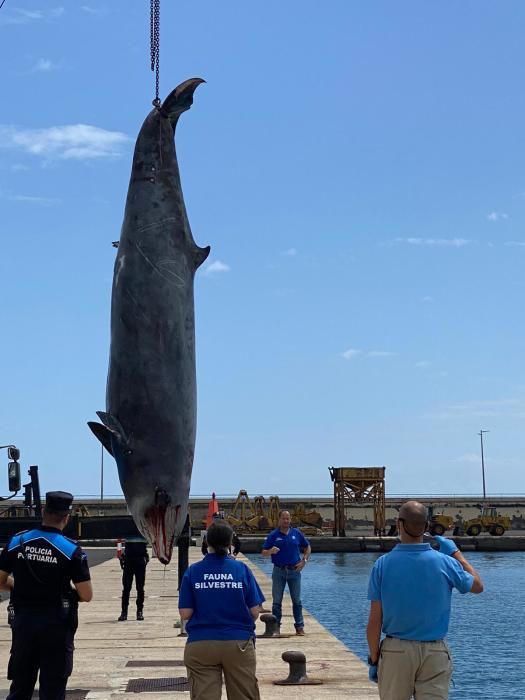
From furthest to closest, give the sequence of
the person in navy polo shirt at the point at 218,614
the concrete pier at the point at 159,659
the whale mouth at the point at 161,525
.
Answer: the concrete pier at the point at 159,659, the person in navy polo shirt at the point at 218,614, the whale mouth at the point at 161,525

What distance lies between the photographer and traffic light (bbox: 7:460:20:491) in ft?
50.6

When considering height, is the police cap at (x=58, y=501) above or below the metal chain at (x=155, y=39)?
below

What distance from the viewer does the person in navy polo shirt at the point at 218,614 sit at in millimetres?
5633

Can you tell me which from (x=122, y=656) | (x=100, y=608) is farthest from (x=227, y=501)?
(x=122, y=656)

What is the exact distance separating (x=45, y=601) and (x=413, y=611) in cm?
195

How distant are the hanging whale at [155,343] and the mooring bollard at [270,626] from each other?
7.19m

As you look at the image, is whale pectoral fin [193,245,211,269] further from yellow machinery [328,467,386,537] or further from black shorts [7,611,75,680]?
yellow machinery [328,467,386,537]

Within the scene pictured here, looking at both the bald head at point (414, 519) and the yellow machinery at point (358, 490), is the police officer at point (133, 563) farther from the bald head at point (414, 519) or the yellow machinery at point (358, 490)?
the yellow machinery at point (358, 490)

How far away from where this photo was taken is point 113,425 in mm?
5273

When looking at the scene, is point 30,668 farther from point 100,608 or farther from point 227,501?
point 227,501

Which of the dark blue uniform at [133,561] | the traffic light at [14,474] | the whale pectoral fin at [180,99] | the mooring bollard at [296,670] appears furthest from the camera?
the traffic light at [14,474]

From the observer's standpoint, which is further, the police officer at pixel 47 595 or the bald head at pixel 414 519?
the police officer at pixel 47 595

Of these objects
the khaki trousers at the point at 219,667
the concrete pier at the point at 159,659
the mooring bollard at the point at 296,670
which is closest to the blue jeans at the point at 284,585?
the concrete pier at the point at 159,659

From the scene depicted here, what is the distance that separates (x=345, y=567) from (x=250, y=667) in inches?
1492
